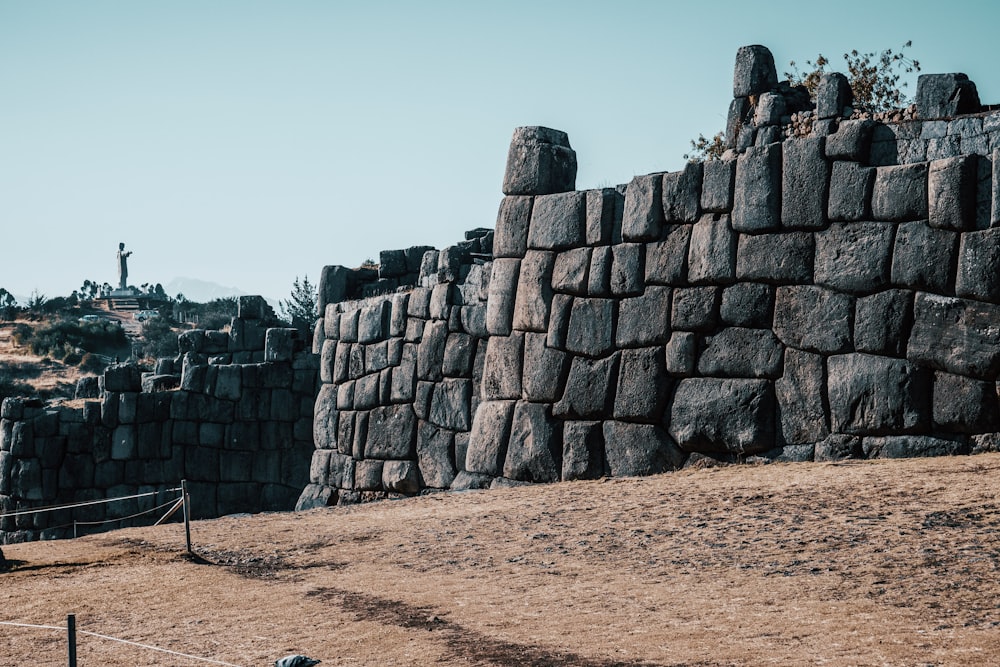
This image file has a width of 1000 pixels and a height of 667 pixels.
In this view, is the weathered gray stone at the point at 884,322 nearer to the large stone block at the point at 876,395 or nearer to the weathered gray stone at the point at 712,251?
the large stone block at the point at 876,395

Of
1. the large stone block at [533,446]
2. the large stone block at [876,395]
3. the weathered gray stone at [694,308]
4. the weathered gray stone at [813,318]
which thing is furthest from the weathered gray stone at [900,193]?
the large stone block at [533,446]

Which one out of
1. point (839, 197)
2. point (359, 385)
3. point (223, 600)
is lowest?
point (223, 600)

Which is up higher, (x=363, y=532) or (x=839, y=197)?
(x=839, y=197)

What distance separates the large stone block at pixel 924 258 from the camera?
1264cm

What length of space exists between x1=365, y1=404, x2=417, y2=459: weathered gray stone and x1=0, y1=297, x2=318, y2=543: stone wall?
5.66 meters

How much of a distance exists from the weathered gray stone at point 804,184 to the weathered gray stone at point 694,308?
126cm

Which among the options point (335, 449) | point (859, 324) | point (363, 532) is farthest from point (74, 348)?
point (859, 324)

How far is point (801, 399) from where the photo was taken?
44.8ft

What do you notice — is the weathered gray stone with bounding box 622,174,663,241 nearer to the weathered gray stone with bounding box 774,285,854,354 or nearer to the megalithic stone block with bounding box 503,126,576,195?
the megalithic stone block with bounding box 503,126,576,195

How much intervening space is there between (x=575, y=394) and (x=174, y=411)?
12124 mm

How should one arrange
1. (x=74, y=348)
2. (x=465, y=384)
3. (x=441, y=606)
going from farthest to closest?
1. (x=74, y=348)
2. (x=465, y=384)
3. (x=441, y=606)

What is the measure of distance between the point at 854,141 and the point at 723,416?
344 cm

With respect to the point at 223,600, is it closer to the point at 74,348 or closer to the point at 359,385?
the point at 359,385

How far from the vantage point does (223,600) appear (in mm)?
10820
